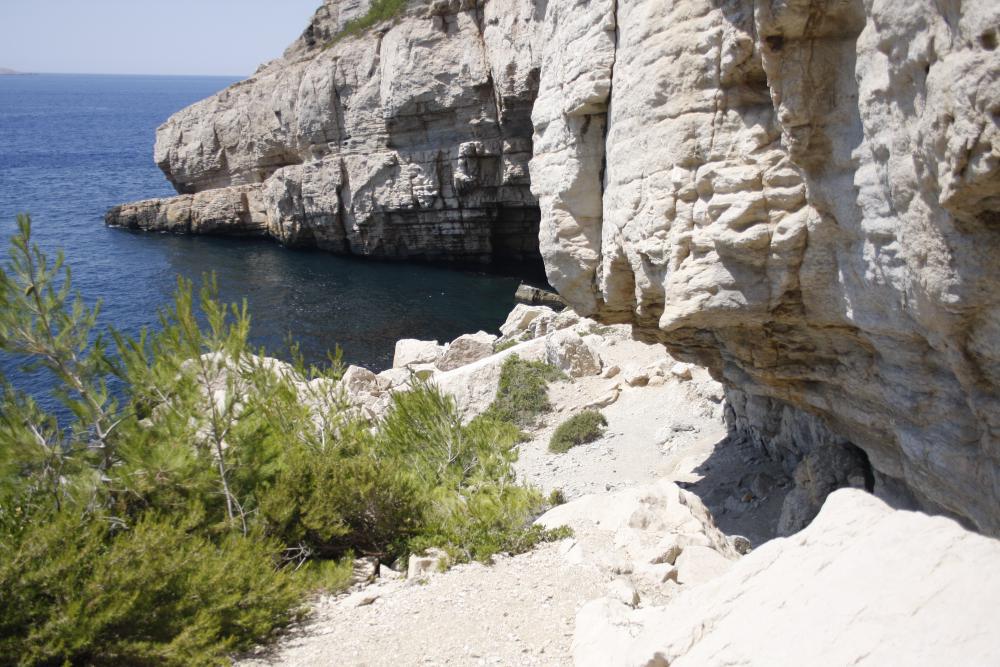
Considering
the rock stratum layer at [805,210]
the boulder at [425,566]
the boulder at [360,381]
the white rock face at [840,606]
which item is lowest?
the boulder at [360,381]

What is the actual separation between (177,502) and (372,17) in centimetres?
4777

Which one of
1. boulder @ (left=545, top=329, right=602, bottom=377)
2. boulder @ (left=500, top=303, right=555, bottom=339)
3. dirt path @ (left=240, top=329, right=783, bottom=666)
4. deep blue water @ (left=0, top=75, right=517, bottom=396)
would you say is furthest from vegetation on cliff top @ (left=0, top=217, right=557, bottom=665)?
boulder @ (left=500, top=303, right=555, bottom=339)

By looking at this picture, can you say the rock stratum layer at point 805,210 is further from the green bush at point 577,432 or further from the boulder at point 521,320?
the boulder at point 521,320

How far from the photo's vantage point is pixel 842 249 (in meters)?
8.25

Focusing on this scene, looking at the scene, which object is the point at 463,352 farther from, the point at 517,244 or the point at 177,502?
the point at 517,244

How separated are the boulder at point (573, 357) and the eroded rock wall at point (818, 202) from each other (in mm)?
11156

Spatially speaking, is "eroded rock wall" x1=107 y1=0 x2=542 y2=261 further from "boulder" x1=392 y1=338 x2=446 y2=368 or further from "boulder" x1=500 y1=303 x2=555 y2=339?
"boulder" x1=392 y1=338 x2=446 y2=368

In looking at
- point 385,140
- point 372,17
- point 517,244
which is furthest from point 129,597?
point 372,17

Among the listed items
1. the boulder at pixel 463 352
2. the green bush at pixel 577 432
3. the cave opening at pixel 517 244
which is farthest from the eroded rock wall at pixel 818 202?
the cave opening at pixel 517 244

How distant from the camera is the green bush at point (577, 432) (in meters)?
19.3

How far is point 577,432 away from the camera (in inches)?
765

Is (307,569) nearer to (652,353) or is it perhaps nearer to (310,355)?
(652,353)

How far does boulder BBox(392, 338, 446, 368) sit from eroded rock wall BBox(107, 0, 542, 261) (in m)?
15.3

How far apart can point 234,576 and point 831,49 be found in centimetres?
896
